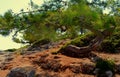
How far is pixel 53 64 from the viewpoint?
677 inches

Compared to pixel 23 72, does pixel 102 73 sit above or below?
below

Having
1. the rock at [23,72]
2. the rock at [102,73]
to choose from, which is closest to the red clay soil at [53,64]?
the rock at [102,73]

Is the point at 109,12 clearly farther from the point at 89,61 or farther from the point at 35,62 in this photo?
the point at 35,62

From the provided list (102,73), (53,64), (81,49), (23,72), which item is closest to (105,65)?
(102,73)

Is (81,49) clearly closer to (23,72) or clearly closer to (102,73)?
(102,73)

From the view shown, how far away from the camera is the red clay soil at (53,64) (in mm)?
16359

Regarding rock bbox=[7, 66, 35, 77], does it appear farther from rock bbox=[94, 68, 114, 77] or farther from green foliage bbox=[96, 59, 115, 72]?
green foliage bbox=[96, 59, 115, 72]

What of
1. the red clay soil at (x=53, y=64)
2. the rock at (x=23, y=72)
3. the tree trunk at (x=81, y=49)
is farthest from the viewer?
the tree trunk at (x=81, y=49)

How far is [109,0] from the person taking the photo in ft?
51.5

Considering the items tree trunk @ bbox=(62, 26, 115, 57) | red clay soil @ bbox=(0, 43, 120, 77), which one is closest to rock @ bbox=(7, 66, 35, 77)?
red clay soil @ bbox=(0, 43, 120, 77)

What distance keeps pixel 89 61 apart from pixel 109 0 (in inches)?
137

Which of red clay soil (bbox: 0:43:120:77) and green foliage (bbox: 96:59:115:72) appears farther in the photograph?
red clay soil (bbox: 0:43:120:77)

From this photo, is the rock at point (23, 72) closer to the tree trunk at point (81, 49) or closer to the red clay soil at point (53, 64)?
the red clay soil at point (53, 64)

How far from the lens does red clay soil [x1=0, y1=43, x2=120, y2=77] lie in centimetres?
1636
